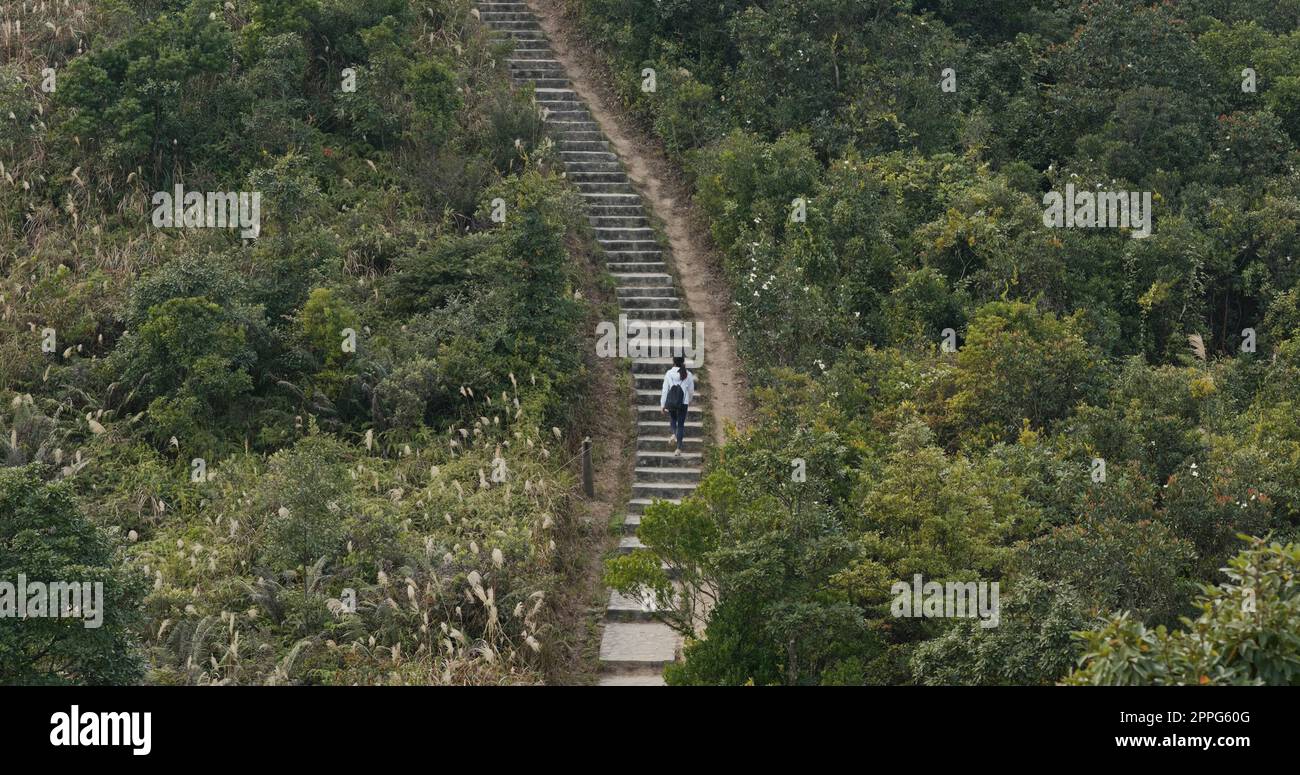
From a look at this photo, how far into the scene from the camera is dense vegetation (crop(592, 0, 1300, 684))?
44.8ft

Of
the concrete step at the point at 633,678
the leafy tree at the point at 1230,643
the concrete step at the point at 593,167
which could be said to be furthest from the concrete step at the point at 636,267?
the leafy tree at the point at 1230,643

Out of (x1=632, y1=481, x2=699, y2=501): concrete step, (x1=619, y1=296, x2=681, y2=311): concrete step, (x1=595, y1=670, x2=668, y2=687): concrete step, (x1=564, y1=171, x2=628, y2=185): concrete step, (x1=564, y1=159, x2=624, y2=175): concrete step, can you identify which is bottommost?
(x1=595, y1=670, x2=668, y2=687): concrete step

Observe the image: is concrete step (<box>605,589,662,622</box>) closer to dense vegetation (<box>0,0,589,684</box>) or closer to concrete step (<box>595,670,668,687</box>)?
dense vegetation (<box>0,0,589,684</box>)

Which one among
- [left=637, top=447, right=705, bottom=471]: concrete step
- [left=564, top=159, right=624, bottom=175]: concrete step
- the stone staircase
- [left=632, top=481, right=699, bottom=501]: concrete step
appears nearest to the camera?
the stone staircase

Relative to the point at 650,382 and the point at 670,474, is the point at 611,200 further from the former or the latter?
the point at 670,474

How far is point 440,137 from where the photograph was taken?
81.9ft

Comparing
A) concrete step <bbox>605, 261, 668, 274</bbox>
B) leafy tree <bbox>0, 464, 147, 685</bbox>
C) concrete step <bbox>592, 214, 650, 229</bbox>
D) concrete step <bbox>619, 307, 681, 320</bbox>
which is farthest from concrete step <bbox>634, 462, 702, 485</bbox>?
leafy tree <bbox>0, 464, 147, 685</bbox>

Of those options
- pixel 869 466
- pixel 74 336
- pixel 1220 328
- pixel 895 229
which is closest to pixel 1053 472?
pixel 869 466

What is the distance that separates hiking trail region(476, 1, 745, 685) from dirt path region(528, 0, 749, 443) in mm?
23

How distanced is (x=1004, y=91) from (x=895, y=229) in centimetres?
601

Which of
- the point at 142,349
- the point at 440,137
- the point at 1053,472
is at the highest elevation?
the point at 440,137

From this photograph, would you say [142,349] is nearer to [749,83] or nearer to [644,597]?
[644,597]

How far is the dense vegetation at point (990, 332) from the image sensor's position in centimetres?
1366

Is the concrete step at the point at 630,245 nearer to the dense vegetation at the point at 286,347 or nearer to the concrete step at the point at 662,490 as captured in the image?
the dense vegetation at the point at 286,347
